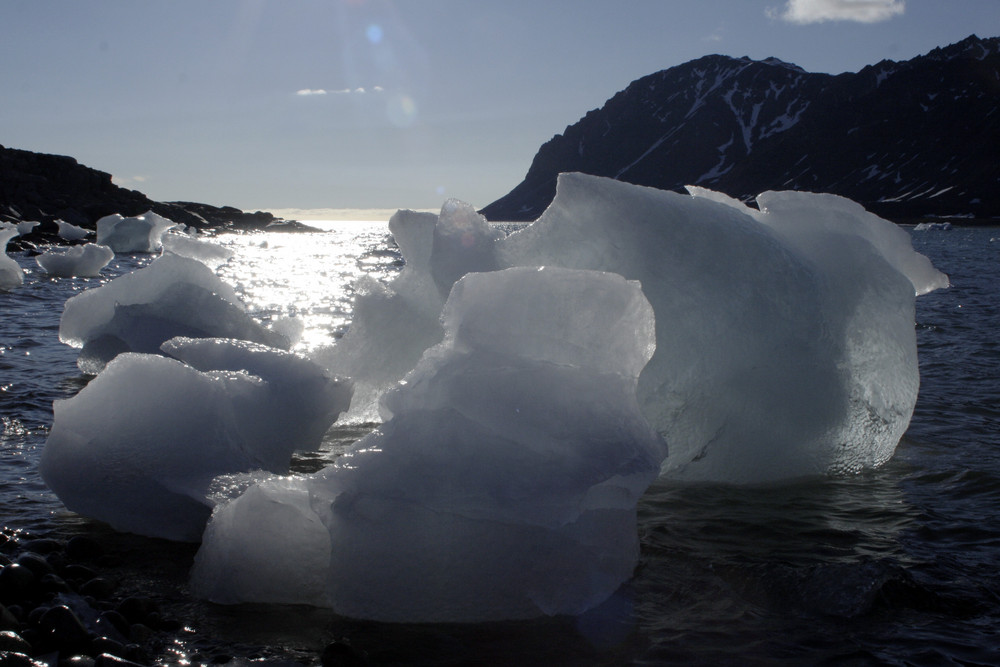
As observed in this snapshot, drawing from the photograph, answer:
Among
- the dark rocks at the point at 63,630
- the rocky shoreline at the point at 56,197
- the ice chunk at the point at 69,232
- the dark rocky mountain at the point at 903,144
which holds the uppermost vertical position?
the dark rocky mountain at the point at 903,144

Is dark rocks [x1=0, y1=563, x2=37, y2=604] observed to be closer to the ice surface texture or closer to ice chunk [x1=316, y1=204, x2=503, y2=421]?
ice chunk [x1=316, y1=204, x2=503, y2=421]

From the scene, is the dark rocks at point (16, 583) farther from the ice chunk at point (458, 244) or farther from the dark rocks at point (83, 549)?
the ice chunk at point (458, 244)

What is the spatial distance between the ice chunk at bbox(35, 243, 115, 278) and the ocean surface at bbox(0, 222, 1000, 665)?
17.5 metres

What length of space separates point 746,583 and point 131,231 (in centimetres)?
3731

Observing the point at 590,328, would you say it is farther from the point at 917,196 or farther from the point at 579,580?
the point at 917,196

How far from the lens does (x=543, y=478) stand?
3439 mm

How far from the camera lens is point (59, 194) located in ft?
173

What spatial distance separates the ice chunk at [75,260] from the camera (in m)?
22.3

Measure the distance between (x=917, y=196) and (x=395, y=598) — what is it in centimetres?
12157

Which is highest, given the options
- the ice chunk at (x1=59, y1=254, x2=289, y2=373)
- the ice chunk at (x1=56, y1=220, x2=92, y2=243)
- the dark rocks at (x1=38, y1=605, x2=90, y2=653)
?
the ice chunk at (x1=56, y1=220, x2=92, y2=243)

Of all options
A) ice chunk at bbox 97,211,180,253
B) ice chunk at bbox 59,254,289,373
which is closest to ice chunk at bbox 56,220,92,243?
ice chunk at bbox 97,211,180,253

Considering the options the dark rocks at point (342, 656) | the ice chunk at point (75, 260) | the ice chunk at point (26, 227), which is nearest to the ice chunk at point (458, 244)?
the dark rocks at point (342, 656)

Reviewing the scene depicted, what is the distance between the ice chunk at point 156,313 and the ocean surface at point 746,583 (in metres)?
1.60

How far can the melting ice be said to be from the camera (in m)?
3.53
